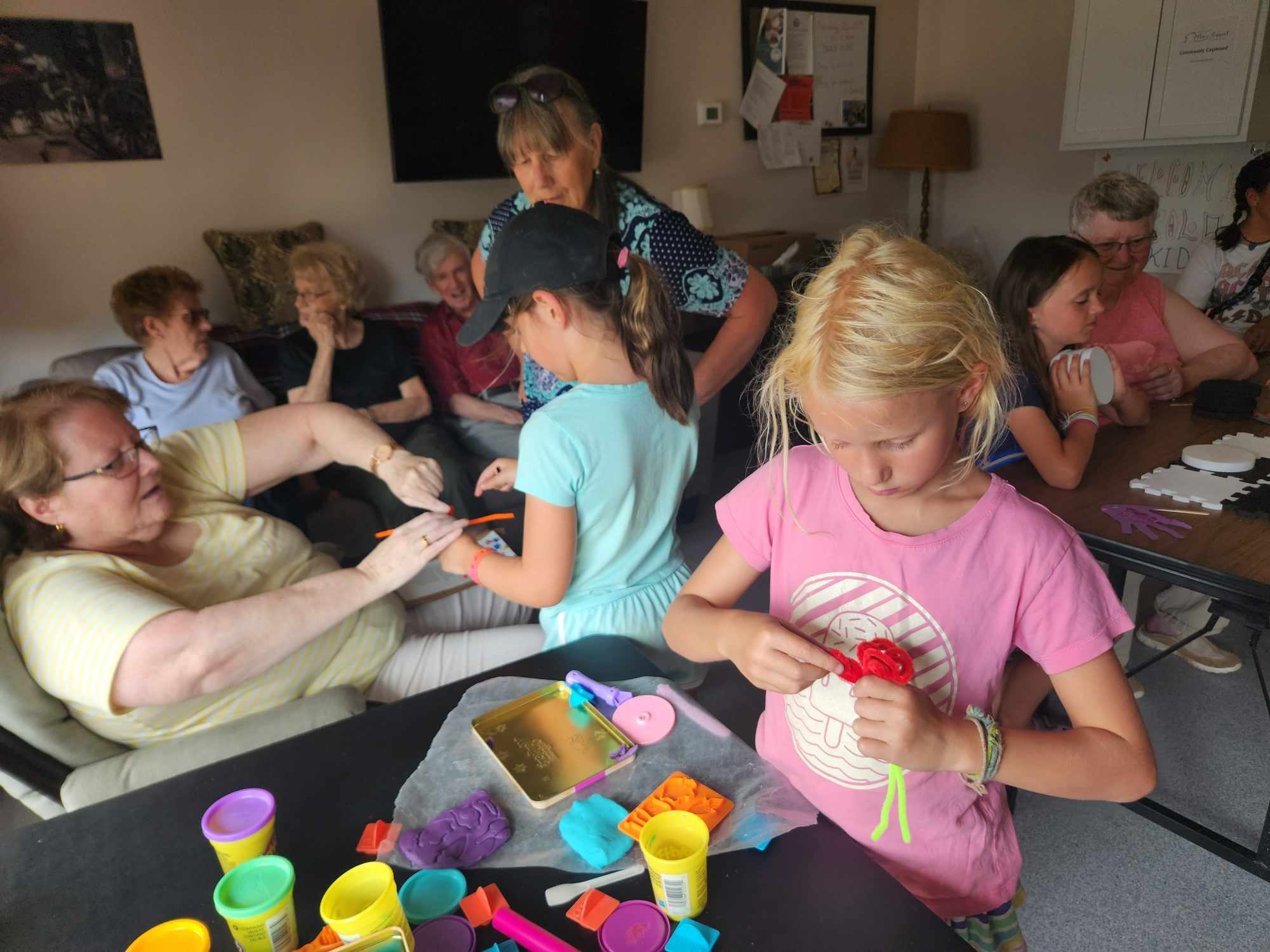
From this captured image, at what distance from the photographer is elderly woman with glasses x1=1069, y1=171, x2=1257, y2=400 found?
2.18 metres

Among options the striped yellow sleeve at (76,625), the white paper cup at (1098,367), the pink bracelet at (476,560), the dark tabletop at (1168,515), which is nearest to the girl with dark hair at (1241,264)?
the dark tabletop at (1168,515)

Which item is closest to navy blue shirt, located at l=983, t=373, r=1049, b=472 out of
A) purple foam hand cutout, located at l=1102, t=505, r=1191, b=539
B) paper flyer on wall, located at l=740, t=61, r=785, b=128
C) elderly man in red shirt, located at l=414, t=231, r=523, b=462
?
purple foam hand cutout, located at l=1102, t=505, r=1191, b=539

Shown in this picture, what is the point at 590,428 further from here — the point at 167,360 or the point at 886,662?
the point at 167,360

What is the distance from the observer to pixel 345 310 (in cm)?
324

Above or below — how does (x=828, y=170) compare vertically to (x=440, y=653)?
above

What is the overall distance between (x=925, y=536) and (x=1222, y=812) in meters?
1.60

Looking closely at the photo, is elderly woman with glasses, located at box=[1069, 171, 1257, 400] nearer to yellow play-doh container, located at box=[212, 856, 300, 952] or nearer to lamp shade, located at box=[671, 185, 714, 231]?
yellow play-doh container, located at box=[212, 856, 300, 952]

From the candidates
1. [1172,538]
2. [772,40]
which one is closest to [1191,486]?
[1172,538]

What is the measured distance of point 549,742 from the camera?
1031 mm

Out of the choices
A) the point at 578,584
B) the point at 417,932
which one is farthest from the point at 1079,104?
the point at 417,932

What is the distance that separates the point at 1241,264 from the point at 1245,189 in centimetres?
28

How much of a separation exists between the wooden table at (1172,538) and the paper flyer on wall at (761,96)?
3.45 m

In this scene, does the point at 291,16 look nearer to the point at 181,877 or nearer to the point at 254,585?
the point at 254,585

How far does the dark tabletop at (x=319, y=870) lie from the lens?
78 cm
